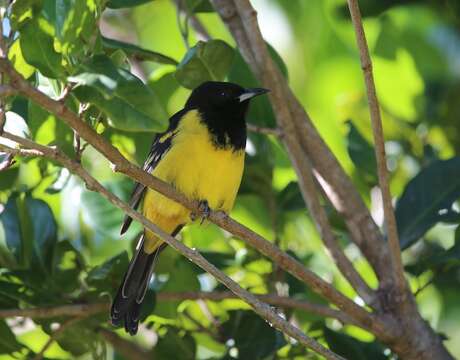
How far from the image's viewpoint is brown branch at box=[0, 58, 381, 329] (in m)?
2.89

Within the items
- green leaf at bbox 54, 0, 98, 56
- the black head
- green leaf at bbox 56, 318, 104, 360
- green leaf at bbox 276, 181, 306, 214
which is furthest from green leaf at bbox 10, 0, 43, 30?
green leaf at bbox 276, 181, 306, 214

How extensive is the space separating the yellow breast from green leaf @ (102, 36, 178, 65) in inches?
15.5

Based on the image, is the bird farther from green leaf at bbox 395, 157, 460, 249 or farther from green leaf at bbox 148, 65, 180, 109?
green leaf at bbox 395, 157, 460, 249

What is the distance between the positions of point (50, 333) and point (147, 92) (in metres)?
1.69

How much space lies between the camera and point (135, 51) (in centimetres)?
440

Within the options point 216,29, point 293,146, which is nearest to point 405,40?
point 216,29

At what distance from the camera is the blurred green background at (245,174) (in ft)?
12.5

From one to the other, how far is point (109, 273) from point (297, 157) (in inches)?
40.8

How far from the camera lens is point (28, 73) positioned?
12.7 feet

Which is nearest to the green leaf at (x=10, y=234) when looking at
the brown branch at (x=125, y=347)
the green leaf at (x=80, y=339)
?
the green leaf at (x=80, y=339)

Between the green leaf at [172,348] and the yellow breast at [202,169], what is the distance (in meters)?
0.65

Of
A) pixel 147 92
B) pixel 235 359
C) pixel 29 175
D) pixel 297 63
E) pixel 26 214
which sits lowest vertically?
pixel 235 359

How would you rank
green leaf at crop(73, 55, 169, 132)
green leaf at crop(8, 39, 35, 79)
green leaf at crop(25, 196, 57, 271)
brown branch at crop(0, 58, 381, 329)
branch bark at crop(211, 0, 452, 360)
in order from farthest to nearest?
green leaf at crop(25, 196, 57, 271) → branch bark at crop(211, 0, 452, 360) → green leaf at crop(8, 39, 35, 79) → green leaf at crop(73, 55, 169, 132) → brown branch at crop(0, 58, 381, 329)

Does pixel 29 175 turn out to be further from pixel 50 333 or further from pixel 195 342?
pixel 195 342
